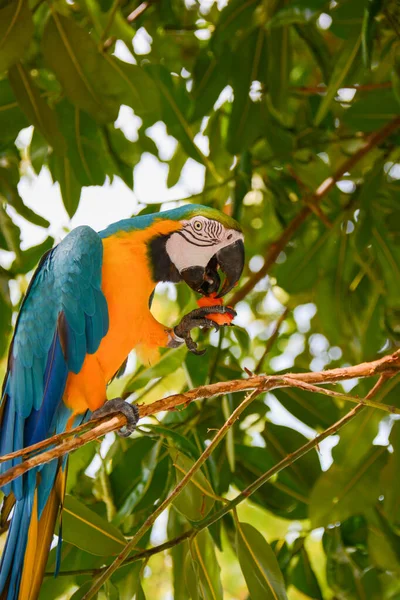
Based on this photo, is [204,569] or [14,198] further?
[14,198]

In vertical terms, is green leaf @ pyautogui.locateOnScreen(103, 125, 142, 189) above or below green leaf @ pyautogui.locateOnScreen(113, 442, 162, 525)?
above

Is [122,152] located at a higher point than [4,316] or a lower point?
higher

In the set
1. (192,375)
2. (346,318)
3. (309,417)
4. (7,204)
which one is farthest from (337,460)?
(7,204)

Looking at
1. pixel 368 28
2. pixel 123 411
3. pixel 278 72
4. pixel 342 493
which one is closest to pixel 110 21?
pixel 278 72

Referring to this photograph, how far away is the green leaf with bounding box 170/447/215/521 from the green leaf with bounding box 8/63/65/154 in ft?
2.19

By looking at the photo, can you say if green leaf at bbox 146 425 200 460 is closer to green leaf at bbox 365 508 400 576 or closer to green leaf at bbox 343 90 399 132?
green leaf at bbox 365 508 400 576

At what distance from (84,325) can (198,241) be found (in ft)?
0.77

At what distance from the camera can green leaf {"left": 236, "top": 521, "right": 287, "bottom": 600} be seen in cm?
101

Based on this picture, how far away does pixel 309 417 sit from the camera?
1.43m

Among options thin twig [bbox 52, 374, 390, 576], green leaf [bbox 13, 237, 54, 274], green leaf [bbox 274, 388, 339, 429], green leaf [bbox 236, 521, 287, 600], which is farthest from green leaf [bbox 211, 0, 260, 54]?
green leaf [bbox 236, 521, 287, 600]

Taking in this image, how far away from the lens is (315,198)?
1718mm

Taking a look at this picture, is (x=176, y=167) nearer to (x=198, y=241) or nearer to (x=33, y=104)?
(x=33, y=104)

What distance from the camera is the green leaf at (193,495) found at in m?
1.02

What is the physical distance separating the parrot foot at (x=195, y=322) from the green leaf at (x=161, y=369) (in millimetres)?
89
